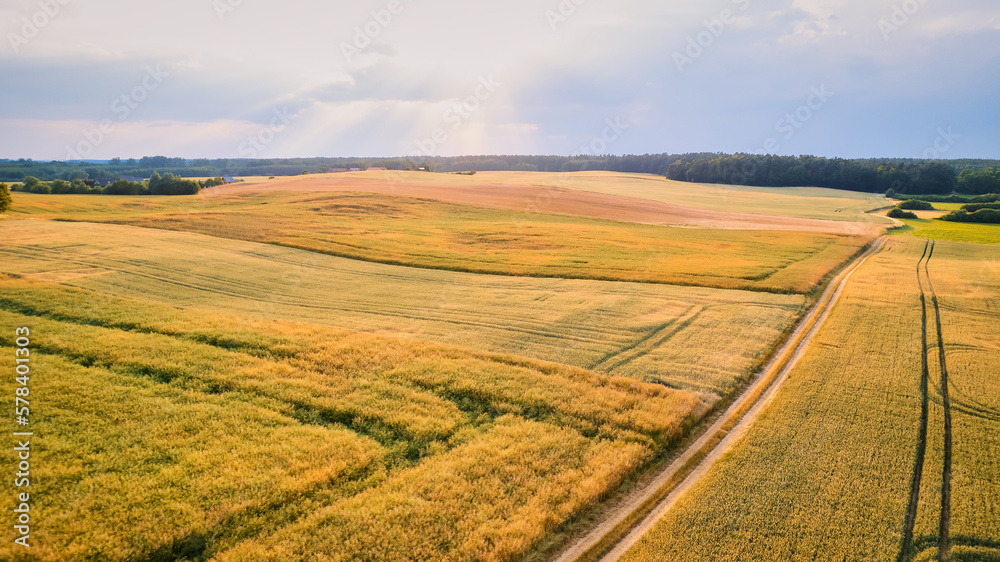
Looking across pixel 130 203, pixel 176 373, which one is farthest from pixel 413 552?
pixel 130 203

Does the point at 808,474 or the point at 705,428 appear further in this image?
the point at 705,428

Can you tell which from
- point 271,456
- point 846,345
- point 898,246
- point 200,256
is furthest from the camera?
point 898,246

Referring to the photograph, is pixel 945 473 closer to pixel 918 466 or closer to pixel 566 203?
pixel 918 466

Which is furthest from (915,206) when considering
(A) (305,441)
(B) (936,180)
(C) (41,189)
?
(C) (41,189)

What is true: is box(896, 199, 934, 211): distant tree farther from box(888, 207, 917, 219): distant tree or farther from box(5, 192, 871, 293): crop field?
box(5, 192, 871, 293): crop field

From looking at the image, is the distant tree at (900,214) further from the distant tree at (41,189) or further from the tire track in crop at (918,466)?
the distant tree at (41,189)

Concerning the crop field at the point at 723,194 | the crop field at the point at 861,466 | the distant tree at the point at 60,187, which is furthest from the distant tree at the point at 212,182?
the crop field at the point at 861,466

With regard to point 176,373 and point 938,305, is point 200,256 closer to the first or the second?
point 176,373
